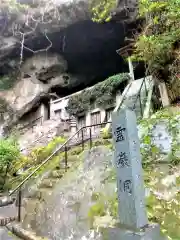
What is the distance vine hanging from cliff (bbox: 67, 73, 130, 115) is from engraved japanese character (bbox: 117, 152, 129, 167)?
12808 millimetres

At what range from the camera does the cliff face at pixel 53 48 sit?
741 inches

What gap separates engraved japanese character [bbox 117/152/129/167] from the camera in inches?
122

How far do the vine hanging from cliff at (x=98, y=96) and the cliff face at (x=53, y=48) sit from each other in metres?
5.01

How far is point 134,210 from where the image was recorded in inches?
110

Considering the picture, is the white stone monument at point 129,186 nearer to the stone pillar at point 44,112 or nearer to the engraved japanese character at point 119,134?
the engraved japanese character at point 119,134

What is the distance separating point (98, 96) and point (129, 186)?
1410 cm

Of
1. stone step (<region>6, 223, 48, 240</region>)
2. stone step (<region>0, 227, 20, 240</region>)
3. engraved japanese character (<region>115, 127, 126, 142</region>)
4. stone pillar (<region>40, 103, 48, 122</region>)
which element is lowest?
stone step (<region>0, 227, 20, 240</region>)

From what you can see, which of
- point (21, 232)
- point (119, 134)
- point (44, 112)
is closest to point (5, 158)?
point (21, 232)

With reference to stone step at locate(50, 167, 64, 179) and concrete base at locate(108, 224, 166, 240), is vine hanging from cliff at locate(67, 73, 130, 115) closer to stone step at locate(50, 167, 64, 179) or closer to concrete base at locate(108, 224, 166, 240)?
stone step at locate(50, 167, 64, 179)

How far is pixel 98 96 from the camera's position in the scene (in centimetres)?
1678

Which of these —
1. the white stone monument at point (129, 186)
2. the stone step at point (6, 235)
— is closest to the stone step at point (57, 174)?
the stone step at point (6, 235)

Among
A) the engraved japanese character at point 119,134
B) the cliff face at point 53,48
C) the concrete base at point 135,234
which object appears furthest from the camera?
the cliff face at point 53,48

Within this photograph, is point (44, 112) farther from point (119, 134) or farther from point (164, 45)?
point (119, 134)

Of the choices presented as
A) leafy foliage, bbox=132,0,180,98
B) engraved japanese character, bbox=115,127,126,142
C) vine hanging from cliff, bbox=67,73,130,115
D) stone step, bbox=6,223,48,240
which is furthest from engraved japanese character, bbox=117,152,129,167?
vine hanging from cliff, bbox=67,73,130,115
